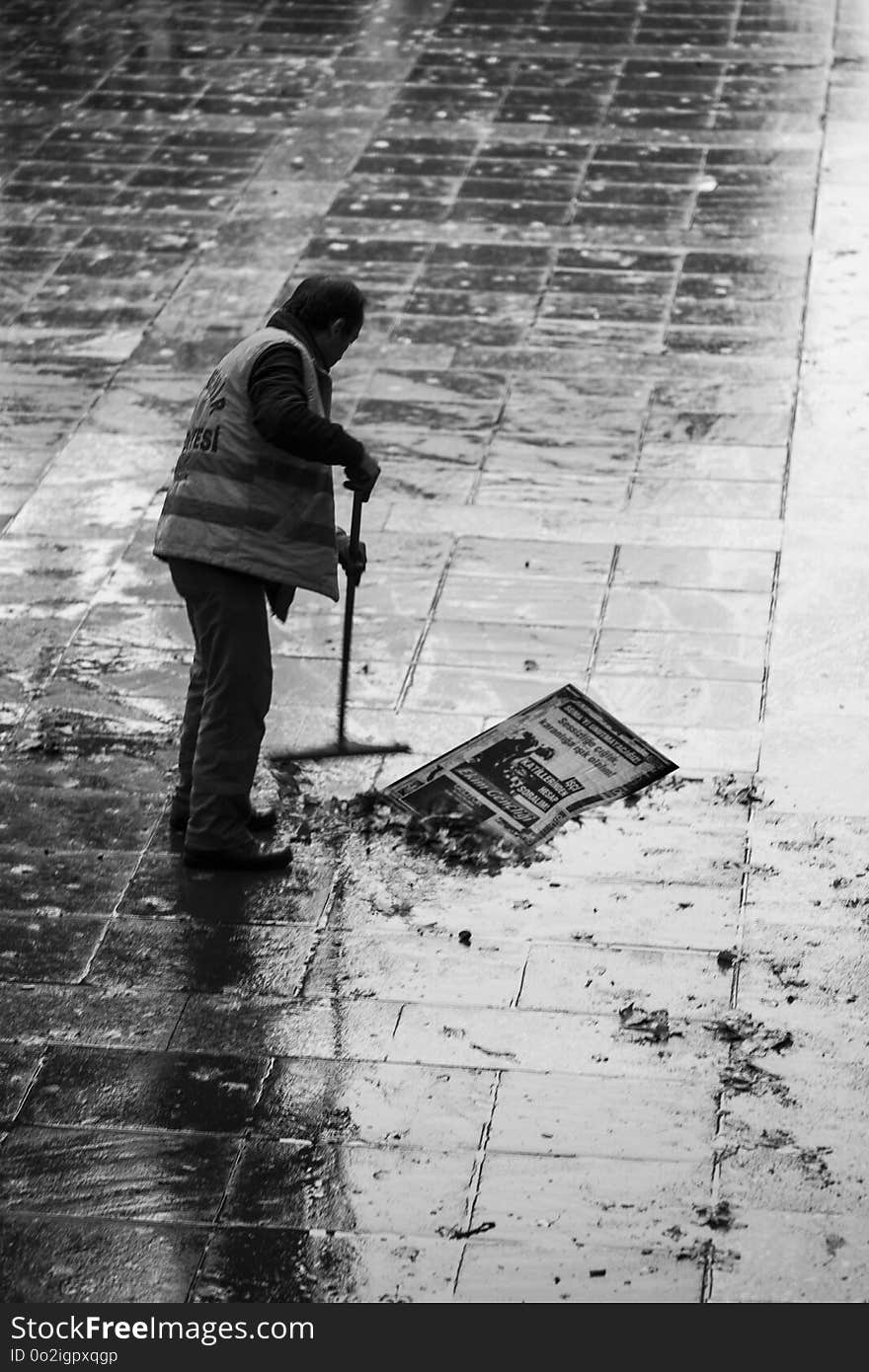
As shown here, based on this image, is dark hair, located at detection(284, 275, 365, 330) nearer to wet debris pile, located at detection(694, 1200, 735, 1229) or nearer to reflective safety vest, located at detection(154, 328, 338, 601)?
reflective safety vest, located at detection(154, 328, 338, 601)

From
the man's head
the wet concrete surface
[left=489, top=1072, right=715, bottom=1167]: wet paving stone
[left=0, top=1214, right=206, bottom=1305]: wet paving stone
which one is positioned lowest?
the wet concrete surface

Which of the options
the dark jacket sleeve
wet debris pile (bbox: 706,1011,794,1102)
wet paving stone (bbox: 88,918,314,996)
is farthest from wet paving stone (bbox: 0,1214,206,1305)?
the dark jacket sleeve

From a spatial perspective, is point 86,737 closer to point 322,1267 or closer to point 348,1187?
point 348,1187

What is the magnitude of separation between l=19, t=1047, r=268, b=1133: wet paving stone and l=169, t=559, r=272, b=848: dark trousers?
0.86 meters

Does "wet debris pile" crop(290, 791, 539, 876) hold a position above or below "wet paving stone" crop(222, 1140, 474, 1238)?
below

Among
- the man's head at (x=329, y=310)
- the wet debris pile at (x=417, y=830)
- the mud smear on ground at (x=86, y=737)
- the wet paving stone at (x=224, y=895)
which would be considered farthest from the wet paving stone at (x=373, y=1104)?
the man's head at (x=329, y=310)

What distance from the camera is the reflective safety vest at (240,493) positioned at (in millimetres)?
5012

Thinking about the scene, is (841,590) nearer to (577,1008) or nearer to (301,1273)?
(577,1008)

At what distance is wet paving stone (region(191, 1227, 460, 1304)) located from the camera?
3842 mm

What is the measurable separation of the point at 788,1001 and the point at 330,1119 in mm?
1210

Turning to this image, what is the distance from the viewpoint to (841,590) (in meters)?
6.63

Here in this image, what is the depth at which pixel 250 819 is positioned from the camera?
550 centimetres

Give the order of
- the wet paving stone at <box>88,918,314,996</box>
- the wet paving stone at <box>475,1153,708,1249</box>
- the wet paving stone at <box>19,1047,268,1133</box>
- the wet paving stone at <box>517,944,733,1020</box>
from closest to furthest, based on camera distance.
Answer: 1. the wet paving stone at <box>475,1153,708,1249</box>
2. the wet paving stone at <box>19,1047,268,1133</box>
3. the wet paving stone at <box>517,944,733,1020</box>
4. the wet paving stone at <box>88,918,314,996</box>

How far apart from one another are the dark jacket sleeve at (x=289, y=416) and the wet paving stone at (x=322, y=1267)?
78.0 inches
